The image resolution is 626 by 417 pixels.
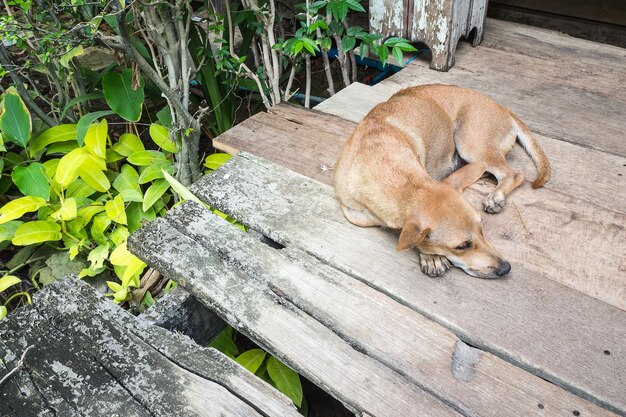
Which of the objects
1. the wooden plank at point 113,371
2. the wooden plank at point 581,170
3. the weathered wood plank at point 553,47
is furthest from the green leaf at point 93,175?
the weathered wood plank at point 553,47

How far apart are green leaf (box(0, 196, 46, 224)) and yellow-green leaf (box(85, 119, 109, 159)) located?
518mm

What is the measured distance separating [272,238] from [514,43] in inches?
117

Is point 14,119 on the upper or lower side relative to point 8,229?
upper

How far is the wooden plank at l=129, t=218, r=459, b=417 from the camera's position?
1.90 meters

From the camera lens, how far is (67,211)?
3596 mm

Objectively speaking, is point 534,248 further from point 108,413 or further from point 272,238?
point 108,413

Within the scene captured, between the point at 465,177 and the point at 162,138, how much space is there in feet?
7.88

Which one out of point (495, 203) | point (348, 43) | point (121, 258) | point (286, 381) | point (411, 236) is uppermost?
point (348, 43)

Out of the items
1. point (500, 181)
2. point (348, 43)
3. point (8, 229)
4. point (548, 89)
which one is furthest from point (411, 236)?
point (8, 229)

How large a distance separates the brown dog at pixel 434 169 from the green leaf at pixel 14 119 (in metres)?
2.46

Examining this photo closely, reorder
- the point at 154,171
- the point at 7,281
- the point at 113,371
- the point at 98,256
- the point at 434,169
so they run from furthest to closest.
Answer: the point at 154,171 < the point at 98,256 < the point at 7,281 < the point at 434,169 < the point at 113,371

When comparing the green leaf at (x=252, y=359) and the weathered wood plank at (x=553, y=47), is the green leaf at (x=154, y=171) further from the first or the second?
the weathered wood plank at (x=553, y=47)

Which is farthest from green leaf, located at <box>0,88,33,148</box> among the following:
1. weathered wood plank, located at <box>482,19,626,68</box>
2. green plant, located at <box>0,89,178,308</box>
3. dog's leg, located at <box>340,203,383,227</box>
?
weathered wood plank, located at <box>482,19,626,68</box>

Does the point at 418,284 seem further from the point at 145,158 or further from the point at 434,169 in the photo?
the point at 145,158
